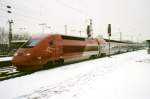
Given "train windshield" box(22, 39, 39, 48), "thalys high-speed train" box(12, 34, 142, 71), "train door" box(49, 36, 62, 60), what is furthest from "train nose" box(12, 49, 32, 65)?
"train door" box(49, 36, 62, 60)

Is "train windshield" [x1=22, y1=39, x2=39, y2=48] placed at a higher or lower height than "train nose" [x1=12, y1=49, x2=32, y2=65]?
higher

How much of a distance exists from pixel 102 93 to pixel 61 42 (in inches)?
355

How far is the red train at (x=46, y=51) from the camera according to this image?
1188cm

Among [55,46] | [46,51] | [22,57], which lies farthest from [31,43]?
[55,46]

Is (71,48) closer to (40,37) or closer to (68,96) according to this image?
(40,37)

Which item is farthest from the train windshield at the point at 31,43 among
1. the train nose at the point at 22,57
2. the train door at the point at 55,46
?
the train door at the point at 55,46

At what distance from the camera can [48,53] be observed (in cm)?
1328

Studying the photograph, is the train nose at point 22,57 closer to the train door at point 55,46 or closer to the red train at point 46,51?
the red train at point 46,51

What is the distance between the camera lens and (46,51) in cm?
1312

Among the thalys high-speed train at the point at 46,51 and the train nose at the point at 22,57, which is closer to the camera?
the train nose at the point at 22,57

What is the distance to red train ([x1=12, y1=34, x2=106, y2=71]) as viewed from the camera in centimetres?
1188

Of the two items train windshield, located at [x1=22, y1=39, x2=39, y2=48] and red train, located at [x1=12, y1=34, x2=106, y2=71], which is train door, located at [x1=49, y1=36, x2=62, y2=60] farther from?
train windshield, located at [x1=22, y1=39, x2=39, y2=48]

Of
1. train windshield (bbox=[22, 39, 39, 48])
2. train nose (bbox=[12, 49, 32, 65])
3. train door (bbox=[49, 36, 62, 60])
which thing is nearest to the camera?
train nose (bbox=[12, 49, 32, 65])

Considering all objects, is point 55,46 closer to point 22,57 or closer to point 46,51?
point 46,51
